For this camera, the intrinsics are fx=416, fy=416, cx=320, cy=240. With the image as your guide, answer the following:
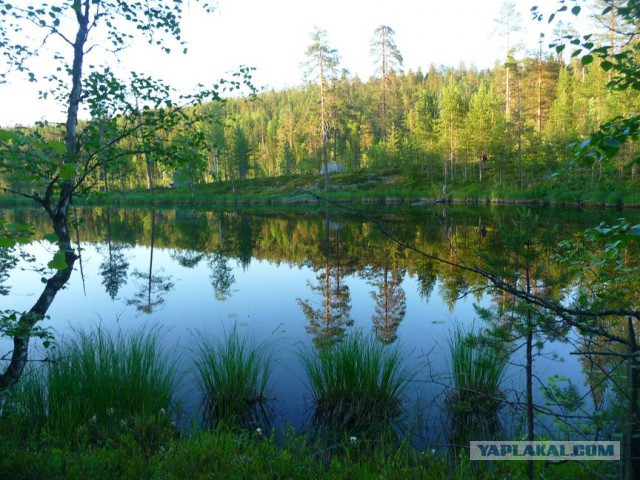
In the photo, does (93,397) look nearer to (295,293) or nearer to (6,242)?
(6,242)

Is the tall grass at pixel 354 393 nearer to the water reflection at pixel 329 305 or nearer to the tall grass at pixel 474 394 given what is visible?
the tall grass at pixel 474 394

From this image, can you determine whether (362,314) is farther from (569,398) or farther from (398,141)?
(398,141)

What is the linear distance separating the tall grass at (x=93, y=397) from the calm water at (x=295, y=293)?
2.64ft

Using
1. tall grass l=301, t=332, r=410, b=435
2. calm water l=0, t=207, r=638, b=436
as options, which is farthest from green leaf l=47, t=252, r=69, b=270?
tall grass l=301, t=332, r=410, b=435

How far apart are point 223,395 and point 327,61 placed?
152ft

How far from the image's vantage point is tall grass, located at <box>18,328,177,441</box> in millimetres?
4164

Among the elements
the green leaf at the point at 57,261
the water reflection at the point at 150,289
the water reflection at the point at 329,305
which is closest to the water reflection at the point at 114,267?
the water reflection at the point at 150,289

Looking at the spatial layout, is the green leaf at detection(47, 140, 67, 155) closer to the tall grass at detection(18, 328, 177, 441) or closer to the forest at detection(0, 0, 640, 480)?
the forest at detection(0, 0, 640, 480)

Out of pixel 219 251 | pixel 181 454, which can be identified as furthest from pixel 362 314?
pixel 219 251

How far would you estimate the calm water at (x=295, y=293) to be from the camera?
600cm

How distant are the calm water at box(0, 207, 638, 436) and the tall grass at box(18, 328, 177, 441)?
0.80m

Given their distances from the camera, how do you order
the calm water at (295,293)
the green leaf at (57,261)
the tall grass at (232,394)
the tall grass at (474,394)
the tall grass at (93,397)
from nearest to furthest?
1. the green leaf at (57,261)
2. the tall grass at (93,397)
3. the tall grass at (474,394)
4. the tall grass at (232,394)
5. the calm water at (295,293)

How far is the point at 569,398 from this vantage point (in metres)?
2.87

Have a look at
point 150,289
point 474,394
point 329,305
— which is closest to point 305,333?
point 329,305
